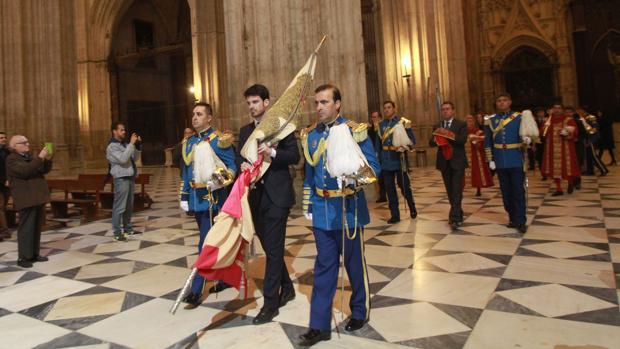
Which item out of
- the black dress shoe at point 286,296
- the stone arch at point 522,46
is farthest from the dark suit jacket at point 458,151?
the stone arch at point 522,46

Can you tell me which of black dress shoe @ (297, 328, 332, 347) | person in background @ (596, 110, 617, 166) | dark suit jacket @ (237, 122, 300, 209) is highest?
person in background @ (596, 110, 617, 166)

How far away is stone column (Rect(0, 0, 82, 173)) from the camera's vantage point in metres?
12.9

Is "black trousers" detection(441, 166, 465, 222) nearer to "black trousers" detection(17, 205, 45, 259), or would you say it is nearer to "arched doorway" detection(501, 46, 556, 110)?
"black trousers" detection(17, 205, 45, 259)

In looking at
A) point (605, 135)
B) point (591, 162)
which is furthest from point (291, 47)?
point (605, 135)

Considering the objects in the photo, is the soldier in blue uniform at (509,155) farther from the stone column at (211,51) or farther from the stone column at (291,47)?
the stone column at (211,51)

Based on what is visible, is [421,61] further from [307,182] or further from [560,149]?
[307,182]

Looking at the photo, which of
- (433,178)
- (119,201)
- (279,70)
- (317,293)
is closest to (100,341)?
(317,293)

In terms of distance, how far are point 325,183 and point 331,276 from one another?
559 mm

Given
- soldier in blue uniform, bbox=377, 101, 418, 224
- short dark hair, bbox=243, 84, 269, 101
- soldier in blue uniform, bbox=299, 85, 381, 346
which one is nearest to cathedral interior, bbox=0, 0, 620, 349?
soldier in blue uniform, bbox=299, 85, 381, 346

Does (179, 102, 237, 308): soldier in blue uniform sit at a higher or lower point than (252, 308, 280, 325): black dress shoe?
higher

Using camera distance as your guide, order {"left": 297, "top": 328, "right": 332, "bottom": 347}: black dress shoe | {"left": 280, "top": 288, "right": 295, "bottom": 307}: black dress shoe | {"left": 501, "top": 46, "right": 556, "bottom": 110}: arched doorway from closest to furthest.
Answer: {"left": 297, "top": 328, "right": 332, "bottom": 347}: black dress shoe → {"left": 280, "top": 288, "right": 295, "bottom": 307}: black dress shoe → {"left": 501, "top": 46, "right": 556, "bottom": 110}: arched doorway

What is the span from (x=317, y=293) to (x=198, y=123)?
1728 mm

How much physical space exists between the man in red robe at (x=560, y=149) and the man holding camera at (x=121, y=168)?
719 centimetres

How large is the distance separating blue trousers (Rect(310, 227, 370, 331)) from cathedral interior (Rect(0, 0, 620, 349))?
15cm
